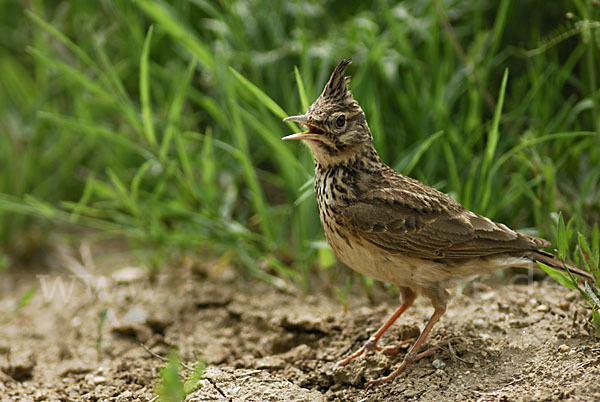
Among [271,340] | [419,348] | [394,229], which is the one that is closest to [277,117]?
[271,340]

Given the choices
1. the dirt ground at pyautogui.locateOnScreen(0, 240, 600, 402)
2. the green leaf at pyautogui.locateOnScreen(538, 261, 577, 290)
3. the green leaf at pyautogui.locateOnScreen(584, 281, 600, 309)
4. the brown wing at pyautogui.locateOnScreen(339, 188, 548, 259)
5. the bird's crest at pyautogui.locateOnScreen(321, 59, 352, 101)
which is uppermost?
the bird's crest at pyautogui.locateOnScreen(321, 59, 352, 101)

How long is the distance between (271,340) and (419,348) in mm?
887

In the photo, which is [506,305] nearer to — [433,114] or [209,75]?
[433,114]

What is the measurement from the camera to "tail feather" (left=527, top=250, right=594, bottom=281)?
312 cm

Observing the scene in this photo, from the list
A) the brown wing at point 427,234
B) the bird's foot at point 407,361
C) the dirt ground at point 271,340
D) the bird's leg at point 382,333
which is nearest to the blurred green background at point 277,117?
the dirt ground at point 271,340

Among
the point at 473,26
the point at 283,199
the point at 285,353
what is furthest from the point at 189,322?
the point at 473,26

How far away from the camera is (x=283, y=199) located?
5.37 metres

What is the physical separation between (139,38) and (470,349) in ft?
10.0

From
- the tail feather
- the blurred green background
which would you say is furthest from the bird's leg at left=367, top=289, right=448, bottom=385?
the blurred green background

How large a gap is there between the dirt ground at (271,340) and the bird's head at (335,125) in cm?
93

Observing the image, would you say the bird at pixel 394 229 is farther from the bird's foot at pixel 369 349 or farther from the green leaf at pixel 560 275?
the green leaf at pixel 560 275

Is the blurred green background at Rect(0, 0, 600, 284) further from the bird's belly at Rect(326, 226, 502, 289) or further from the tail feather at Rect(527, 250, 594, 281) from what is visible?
the bird's belly at Rect(326, 226, 502, 289)

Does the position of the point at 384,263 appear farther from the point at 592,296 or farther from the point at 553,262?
the point at 592,296

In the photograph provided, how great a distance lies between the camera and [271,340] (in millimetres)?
3830
